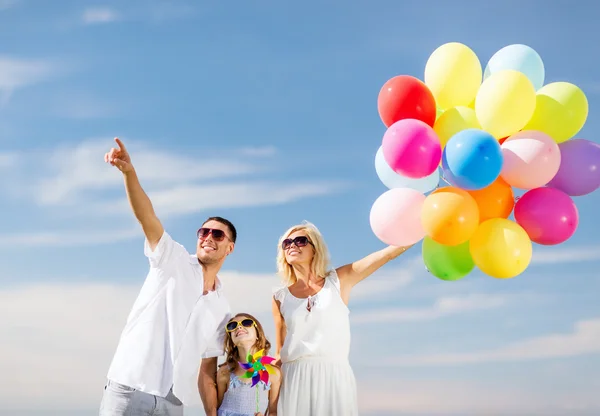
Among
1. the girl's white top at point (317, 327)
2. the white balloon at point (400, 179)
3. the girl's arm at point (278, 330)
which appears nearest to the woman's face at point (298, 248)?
the girl's white top at point (317, 327)

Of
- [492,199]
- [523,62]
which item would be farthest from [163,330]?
[523,62]

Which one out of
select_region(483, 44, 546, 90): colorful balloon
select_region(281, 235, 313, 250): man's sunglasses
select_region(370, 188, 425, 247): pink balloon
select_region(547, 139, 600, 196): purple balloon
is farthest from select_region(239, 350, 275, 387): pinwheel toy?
select_region(483, 44, 546, 90): colorful balloon

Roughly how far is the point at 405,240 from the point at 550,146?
51.0 inches

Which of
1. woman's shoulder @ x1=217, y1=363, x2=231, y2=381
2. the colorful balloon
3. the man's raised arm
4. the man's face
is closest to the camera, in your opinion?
the man's raised arm

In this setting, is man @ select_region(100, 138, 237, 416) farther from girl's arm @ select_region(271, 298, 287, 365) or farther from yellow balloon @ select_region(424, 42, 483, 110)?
yellow balloon @ select_region(424, 42, 483, 110)

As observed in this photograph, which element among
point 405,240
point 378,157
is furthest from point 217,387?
point 378,157

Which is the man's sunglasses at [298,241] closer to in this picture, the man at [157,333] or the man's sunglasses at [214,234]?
the man's sunglasses at [214,234]

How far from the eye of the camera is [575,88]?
546 cm

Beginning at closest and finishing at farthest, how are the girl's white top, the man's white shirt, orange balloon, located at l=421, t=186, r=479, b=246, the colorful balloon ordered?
1. the man's white shirt
2. orange balloon, located at l=421, t=186, r=479, b=246
3. the colorful balloon
4. the girl's white top

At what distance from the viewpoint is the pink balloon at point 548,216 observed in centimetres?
524

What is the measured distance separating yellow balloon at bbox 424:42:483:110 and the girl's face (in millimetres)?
2413

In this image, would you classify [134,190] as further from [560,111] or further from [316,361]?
[560,111]

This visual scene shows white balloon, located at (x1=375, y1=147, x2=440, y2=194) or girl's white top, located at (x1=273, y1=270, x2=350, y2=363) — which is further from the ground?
white balloon, located at (x1=375, y1=147, x2=440, y2=194)

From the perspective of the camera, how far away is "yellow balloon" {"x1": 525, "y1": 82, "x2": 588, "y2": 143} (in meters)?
5.38
